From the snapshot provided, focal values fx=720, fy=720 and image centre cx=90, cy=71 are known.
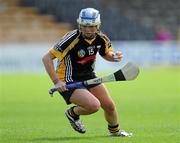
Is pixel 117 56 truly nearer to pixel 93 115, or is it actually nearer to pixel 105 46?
pixel 105 46

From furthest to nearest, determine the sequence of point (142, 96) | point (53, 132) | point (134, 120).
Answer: point (142, 96) < point (134, 120) < point (53, 132)

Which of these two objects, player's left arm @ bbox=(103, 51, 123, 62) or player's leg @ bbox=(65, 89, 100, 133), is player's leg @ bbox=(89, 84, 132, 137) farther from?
player's left arm @ bbox=(103, 51, 123, 62)

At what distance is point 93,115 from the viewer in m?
15.6

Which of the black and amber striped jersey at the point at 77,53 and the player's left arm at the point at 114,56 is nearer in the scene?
the black and amber striped jersey at the point at 77,53

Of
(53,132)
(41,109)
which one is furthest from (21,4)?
(53,132)

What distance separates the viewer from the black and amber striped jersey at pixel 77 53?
35.3 ft

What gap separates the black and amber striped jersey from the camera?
10.8m

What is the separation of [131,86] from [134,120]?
11.7 metres

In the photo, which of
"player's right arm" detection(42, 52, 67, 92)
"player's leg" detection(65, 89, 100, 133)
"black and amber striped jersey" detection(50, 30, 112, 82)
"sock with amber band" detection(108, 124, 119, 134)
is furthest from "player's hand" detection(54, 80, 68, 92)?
"sock with amber band" detection(108, 124, 119, 134)

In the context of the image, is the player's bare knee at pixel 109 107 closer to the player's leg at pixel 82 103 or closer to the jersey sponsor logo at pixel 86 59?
the player's leg at pixel 82 103

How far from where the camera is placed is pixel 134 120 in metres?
14.0

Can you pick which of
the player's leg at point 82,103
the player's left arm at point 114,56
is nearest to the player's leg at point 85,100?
the player's leg at point 82,103

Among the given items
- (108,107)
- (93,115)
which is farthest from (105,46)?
(93,115)

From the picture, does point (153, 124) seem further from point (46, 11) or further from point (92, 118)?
point (46, 11)
